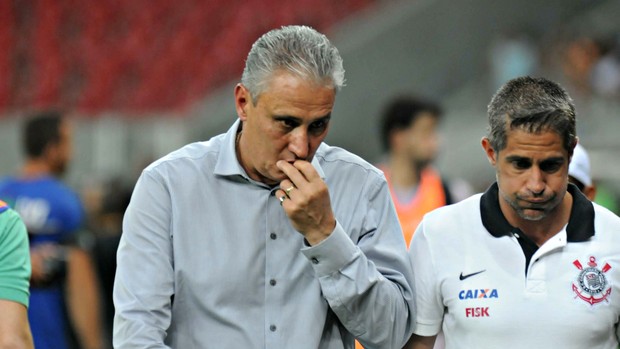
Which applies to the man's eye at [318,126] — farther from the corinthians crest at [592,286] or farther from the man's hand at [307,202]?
the corinthians crest at [592,286]

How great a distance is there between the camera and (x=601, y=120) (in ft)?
40.0

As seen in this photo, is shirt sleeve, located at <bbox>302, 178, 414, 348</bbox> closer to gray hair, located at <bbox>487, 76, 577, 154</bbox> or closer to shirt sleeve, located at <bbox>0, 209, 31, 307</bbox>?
gray hair, located at <bbox>487, 76, 577, 154</bbox>

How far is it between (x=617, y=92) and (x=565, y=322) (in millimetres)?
9384

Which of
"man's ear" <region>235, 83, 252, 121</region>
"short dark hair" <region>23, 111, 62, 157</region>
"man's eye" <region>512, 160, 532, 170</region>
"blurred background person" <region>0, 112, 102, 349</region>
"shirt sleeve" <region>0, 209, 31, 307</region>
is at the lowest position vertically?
"blurred background person" <region>0, 112, 102, 349</region>

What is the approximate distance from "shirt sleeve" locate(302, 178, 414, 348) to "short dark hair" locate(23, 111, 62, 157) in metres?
3.62

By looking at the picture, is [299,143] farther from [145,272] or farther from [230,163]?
[145,272]

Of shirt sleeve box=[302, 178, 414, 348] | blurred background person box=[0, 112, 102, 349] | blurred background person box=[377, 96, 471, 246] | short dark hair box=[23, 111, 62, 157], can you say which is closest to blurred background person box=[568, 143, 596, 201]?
shirt sleeve box=[302, 178, 414, 348]

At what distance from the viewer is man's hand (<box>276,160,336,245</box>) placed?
10.0ft

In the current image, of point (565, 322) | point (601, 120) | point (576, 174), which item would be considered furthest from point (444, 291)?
point (601, 120)

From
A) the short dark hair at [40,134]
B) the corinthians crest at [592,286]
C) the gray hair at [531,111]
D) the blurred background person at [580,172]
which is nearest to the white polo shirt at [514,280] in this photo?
the corinthians crest at [592,286]

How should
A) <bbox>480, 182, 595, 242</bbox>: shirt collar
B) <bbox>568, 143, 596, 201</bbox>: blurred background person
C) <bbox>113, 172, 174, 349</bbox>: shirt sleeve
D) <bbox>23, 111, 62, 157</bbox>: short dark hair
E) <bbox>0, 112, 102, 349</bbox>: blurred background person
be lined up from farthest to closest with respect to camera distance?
<bbox>23, 111, 62, 157</bbox>: short dark hair < <bbox>0, 112, 102, 349</bbox>: blurred background person < <bbox>568, 143, 596, 201</bbox>: blurred background person < <bbox>480, 182, 595, 242</bbox>: shirt collar < <bbox>113, 172, 174, 349</bbox>: shirt sleeve

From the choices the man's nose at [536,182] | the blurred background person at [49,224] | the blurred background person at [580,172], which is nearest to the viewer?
the man's nose at [536,182]

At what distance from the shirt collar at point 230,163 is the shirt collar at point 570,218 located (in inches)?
21.2

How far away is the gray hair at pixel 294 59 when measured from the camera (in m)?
3.14
